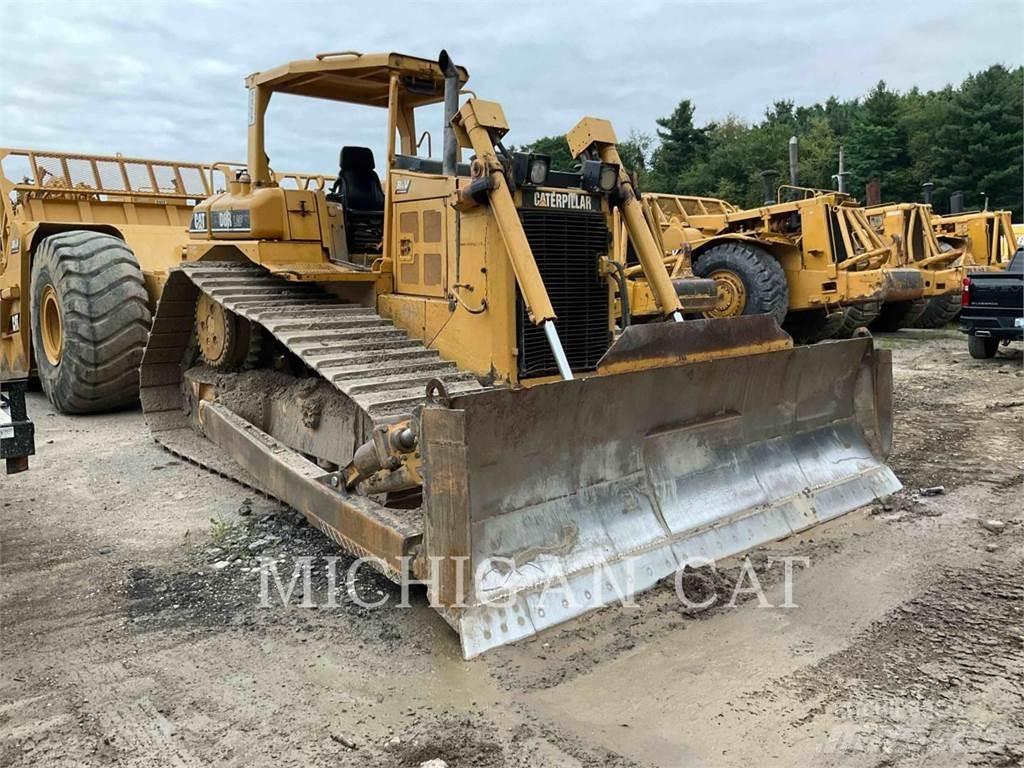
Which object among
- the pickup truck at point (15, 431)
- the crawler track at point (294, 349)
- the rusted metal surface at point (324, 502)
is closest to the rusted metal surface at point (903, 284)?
the crawler track at point (294, 349)

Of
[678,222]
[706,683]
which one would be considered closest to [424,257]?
[706,683]

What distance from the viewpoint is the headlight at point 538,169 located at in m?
4.71

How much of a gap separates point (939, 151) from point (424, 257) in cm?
4506

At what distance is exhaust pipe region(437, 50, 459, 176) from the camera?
16.8 feet

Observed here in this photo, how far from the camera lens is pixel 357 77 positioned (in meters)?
5.72

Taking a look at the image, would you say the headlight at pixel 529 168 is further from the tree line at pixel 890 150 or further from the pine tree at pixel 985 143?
the pine tree at pixel 985 143

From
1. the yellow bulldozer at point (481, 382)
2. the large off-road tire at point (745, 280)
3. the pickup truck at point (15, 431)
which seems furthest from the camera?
the large off-road tire at point (745, 280)

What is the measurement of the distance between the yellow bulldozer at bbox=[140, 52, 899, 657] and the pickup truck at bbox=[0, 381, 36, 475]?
118 cm

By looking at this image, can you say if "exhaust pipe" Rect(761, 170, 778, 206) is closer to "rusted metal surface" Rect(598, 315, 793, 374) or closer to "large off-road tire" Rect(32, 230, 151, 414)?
"rusted metal surface" Rect(598, 315, 793, 374)

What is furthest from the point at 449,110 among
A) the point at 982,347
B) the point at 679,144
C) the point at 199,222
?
the point at 679,144

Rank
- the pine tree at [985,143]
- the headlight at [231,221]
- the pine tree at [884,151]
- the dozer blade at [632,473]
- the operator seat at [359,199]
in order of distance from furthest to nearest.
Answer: the pine tree at [884,151]
the pine tree at [985,143]
the operator seat at [359,199]
the headlight at [231,221]
the dozer blade at [632,473]

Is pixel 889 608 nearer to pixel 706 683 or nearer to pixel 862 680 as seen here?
pixel 862 680

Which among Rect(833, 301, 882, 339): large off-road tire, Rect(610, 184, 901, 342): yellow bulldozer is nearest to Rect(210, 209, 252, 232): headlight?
Rect(610, 184, 901, 342): yellow bulldozer

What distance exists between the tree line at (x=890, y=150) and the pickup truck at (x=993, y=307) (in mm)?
20822
